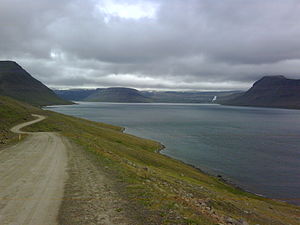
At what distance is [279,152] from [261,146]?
10.4 metres

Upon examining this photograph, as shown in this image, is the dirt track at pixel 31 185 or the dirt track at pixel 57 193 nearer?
the dirt track at pixel 57 193

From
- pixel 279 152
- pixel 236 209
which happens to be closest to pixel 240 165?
pixel 279 152

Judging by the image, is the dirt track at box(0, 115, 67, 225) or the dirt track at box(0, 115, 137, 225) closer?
the dirt track at box(0, 115, 137, 225)

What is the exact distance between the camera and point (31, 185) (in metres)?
20.1

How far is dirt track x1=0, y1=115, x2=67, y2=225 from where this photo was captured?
14219mm

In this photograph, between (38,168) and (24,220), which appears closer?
(24,220)

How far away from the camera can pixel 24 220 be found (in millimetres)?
13570

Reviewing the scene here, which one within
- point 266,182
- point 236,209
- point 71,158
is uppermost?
point 71,158

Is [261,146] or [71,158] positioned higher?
[71,158]

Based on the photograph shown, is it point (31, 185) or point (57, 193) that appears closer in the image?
point (57, 193)

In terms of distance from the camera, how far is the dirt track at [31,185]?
46.6ft

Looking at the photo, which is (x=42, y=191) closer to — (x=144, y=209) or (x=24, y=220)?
(x=24, y=220)

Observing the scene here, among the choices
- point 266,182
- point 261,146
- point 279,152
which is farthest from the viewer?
point 261,146

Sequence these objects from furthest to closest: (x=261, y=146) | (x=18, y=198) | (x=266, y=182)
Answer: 1. (x=261, y=146)
2. (x=266, y=182)
3. (x=18, y=198)
